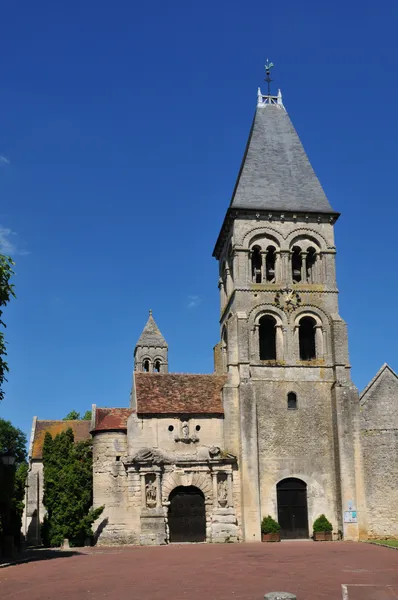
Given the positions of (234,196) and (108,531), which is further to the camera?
(234,196)

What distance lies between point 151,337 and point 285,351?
102ft

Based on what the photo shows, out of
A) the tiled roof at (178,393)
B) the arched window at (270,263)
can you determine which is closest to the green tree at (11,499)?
the tiled roof at (178,393)

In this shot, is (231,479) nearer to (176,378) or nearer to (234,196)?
(176,378)

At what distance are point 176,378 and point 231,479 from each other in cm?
634

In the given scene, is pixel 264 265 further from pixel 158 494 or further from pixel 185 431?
pixel 158 494

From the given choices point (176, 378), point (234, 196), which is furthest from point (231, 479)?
point (234, 196)

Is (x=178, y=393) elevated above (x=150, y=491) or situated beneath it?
elevated above

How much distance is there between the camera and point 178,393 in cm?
3588

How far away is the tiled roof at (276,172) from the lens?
127 feet

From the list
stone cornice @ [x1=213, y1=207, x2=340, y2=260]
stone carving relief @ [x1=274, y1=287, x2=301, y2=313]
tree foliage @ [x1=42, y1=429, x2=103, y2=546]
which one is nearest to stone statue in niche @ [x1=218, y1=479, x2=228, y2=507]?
tree foliage @ [x1=42, y1=429, x2=103, y2=546]

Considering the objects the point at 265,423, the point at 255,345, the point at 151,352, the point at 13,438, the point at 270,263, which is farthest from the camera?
the point at 13,438

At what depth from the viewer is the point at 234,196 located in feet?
128

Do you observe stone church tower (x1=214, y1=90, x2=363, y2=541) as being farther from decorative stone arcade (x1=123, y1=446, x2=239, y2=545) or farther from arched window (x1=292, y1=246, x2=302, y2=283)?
decorative stone arcade (x1=123, y1=446, x2=239, y2=545)

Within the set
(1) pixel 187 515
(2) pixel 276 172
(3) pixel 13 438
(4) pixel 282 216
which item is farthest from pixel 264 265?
(3) pixel 13 438
